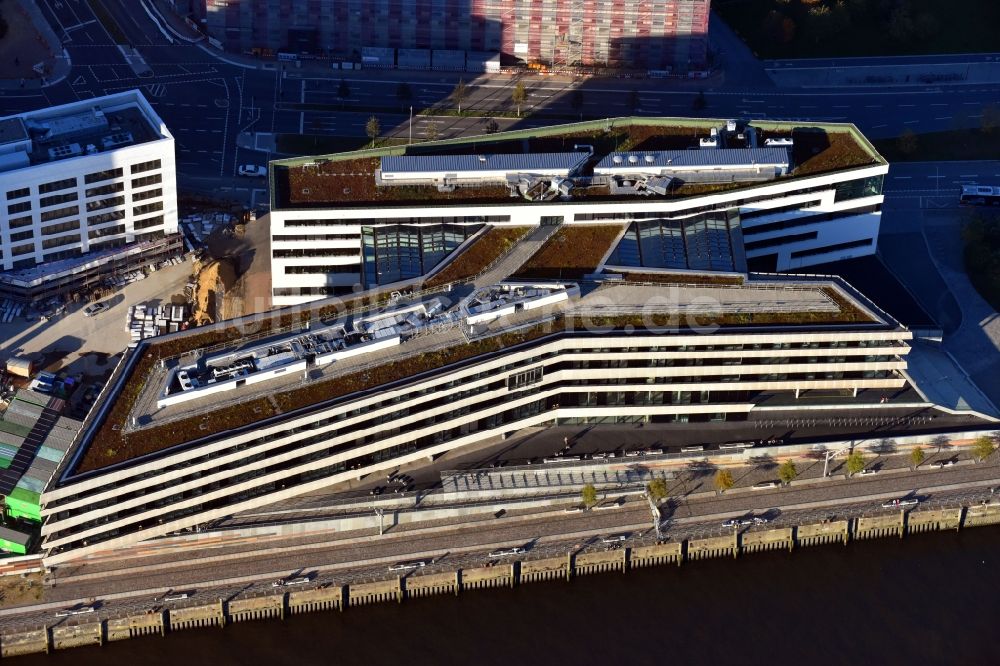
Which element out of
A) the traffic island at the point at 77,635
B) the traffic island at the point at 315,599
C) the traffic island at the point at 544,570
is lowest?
the traffic island at the point at 77,635

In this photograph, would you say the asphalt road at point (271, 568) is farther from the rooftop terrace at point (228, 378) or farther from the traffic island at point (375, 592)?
the rooftop terrace at point (228, 378)

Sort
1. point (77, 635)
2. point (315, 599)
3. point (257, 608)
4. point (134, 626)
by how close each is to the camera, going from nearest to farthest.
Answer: point (77, 635)
point (134, 626)
point (257, 608)
point (315, 599)

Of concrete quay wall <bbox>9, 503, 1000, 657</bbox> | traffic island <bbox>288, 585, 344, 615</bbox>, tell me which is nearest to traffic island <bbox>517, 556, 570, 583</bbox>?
concrete quay wall <bbox>9, 503, 1000, 657</bbox>

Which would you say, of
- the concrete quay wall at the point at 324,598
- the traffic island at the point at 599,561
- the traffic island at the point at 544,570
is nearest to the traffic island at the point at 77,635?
the concrete quay wall at the point at 324,598

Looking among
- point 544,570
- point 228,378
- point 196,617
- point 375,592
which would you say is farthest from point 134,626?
point 544,570

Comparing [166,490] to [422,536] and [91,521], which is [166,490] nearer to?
[91,521]

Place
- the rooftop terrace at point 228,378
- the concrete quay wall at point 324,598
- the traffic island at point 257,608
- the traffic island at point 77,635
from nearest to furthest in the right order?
the traffic island at point 77,635 < the concrete quay wall at point 324,598 < the rooftop terrace at point 228,378 < the traffic island at point 257,608

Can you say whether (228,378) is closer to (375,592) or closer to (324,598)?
(324,598)

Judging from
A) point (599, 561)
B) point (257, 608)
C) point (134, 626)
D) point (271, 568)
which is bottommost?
point (134, 626)

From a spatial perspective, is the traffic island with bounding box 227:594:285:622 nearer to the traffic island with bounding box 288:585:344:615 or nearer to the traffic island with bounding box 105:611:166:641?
the traffic island with bounding box 288:585:344:615

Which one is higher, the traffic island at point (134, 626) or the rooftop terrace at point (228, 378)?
the rooftop terrace at point (228, 378)

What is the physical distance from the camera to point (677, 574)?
19925cm

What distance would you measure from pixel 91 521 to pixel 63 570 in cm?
896

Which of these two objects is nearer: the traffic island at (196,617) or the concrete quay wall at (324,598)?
the concrete quay wall at (324,598)
